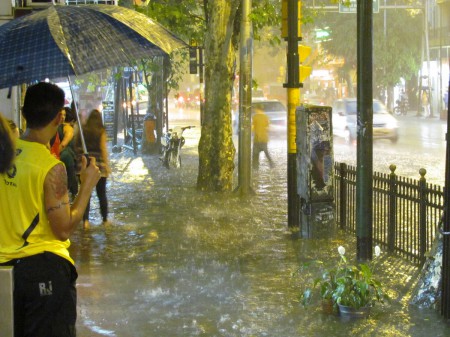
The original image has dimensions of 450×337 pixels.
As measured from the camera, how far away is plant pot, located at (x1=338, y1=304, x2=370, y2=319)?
7.08m

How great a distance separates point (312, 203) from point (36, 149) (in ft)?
23.3

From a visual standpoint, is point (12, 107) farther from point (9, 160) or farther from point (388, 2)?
point (388, 2)

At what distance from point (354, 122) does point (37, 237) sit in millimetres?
26542

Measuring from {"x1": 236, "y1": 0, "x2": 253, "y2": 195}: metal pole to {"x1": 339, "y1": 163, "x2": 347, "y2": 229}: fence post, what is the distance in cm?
470

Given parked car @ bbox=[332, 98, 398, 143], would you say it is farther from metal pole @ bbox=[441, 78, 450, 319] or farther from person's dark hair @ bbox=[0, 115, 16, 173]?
person's dark hair @ bbox=[0, 115, 16, 173]

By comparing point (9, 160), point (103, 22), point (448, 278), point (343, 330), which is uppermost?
point (103, 22)

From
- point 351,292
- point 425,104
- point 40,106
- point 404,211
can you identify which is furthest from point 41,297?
point 425,104

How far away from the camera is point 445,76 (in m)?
57.3

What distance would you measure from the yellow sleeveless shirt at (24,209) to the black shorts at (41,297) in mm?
57

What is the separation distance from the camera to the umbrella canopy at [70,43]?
5070mm

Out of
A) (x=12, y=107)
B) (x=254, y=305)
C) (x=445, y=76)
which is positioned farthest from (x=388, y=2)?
(x=254, y=305)

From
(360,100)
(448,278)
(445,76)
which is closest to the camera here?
(448,278)

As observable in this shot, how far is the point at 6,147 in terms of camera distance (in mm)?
3840

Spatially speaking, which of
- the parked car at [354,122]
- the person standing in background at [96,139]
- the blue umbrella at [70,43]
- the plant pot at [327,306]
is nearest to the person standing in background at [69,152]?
the person standing in background at [96,139]
